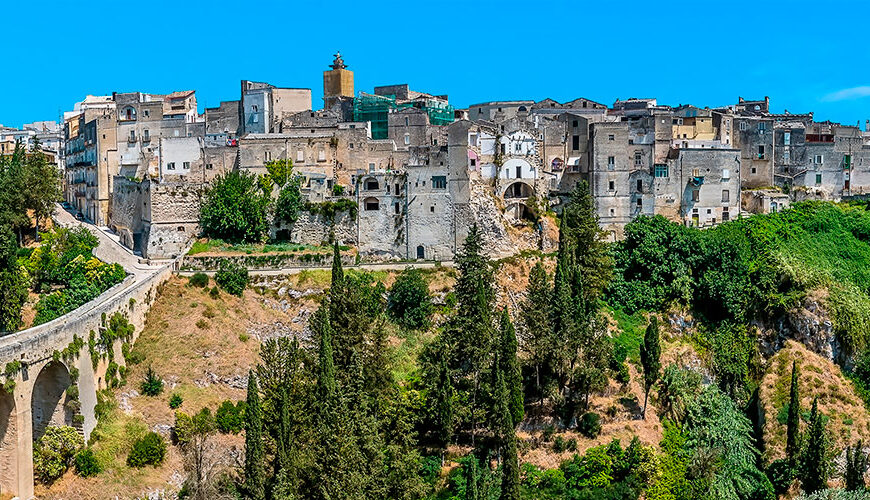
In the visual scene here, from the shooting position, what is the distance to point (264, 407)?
121ft

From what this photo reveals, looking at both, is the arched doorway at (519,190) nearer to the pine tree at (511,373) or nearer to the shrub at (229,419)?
the pine tree at (511,373)

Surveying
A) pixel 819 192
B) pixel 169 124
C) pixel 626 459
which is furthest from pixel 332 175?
pixel 819 192

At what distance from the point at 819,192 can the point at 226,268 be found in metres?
41.3

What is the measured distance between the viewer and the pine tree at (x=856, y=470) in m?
41.0

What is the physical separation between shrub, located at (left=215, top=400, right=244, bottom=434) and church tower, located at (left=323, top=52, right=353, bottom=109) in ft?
127

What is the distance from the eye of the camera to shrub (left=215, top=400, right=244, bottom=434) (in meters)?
40.3

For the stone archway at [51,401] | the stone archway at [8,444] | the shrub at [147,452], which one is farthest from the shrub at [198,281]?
the stone archway at [8,444]

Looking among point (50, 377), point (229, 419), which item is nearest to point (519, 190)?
point (229, 419)

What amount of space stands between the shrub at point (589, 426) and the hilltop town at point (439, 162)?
1342 cm

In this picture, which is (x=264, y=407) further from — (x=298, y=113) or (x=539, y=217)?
(x=298, y=113)

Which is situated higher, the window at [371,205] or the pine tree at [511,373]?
the window at [371,205]

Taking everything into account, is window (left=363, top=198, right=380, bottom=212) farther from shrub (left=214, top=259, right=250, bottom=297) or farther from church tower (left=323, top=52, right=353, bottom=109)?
church tower (left=323, top=52, right=353, bottom=109)

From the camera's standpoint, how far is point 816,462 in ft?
136

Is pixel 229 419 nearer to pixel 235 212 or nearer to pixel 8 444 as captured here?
pixel 8 444
